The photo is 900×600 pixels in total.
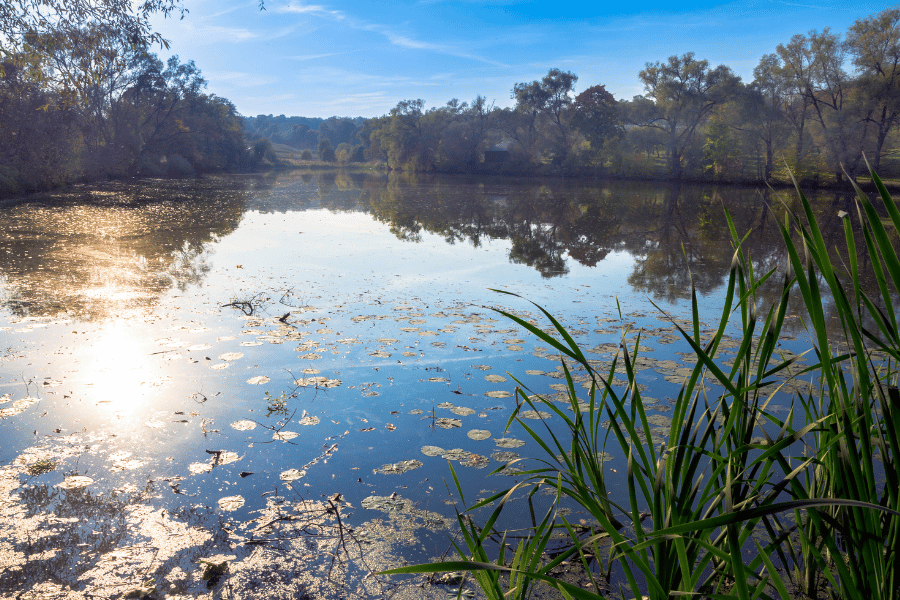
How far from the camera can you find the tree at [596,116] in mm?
49688

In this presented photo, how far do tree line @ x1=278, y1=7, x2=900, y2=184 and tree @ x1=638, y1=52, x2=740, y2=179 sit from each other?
0.08 meters

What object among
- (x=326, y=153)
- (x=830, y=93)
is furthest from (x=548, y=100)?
(x=326, y=153)

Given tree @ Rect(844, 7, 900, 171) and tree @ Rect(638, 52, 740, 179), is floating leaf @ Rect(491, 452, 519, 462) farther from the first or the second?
tree @ Rect(638, 52, 740, 179)

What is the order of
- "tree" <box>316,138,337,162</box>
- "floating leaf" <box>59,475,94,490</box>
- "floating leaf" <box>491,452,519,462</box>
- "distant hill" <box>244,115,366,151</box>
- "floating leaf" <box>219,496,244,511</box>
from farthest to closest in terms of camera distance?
"distant hill" <box>244,115,366,151</box>, "tree" <box>316,138,337,162</box>, "floating leaf" <box>491,452,519,462</box>, "floating leaf" <box>59,475,94,490</box>, "floating leaf" <box>219,496,244,511</box>

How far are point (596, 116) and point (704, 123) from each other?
9.28 m

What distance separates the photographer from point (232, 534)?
2.75 m

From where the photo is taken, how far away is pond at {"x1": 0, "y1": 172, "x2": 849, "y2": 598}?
263 centimetres

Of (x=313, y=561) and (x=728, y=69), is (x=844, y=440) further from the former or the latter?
(x=728, y=69)

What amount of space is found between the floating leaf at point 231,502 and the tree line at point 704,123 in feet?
63.6

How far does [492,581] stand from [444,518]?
1481 mm

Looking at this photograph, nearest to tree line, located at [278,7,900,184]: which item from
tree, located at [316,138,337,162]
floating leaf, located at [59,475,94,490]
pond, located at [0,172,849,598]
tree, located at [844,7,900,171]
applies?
tree, located at [844,7,900,171]

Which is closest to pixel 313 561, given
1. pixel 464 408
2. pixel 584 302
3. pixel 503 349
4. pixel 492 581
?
pixel 492 581

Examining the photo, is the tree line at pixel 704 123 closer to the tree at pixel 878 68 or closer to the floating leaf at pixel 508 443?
the tree at pixel 878 68

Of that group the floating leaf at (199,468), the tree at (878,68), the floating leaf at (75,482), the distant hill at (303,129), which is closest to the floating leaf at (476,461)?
the floating leaf at (199,468)
